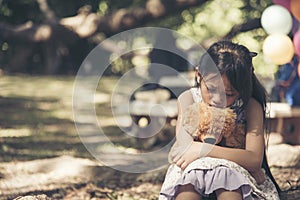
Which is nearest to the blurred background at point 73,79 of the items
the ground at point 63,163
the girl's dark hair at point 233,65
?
the ground at point 63,163

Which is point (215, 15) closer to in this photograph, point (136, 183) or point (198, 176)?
point (136, 183)

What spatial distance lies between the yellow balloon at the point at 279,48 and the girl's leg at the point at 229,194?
9.79 feet

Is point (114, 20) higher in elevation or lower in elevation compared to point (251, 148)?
higher

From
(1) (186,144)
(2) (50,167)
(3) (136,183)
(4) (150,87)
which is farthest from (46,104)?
(1) (186,144)

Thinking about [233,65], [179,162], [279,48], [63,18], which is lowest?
[179,162]

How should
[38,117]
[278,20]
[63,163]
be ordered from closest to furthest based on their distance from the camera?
[63,163] → [278,20] → [38,117]

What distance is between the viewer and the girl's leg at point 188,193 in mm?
2998

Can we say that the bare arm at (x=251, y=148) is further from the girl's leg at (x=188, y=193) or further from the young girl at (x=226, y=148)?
the girl's leg at (x=188, y=193)

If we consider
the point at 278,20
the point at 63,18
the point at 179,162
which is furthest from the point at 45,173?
the point at 63,18

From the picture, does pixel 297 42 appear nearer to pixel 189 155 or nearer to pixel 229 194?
pixel 189 155

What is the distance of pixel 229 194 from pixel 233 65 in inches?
24.1

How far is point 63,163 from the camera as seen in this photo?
532 centimetres

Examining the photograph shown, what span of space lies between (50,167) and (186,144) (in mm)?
2240

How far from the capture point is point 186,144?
3172 mm
